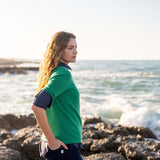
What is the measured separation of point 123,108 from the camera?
11.4 meters

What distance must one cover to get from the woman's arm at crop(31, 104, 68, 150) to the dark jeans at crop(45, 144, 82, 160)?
0.04 meters

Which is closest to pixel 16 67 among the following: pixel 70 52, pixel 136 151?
pixel 136 151

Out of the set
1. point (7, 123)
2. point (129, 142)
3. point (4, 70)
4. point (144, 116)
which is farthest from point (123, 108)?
point (4, 70)

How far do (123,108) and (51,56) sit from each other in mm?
9972

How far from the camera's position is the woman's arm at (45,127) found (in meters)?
1.55

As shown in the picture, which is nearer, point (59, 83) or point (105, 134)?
point (59, 83)

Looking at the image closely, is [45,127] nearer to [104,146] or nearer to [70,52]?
[70,52]

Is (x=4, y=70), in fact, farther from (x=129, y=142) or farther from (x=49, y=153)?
(x=49, y=153)

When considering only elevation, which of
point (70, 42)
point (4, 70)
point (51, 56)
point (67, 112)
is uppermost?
point (70, 42)

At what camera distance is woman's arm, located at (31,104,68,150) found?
1549 mm

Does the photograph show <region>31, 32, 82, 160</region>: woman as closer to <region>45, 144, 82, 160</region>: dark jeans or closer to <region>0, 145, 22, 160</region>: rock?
<region>45, 144, 82, 160</region>: dark jeans

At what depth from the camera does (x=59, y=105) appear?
1664 millimetres

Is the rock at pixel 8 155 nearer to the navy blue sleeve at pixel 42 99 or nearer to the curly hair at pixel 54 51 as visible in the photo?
the curly hair at pixel 54 51

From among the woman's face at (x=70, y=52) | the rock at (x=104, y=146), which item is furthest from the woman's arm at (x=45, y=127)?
the rock at (x=104, y=146)
